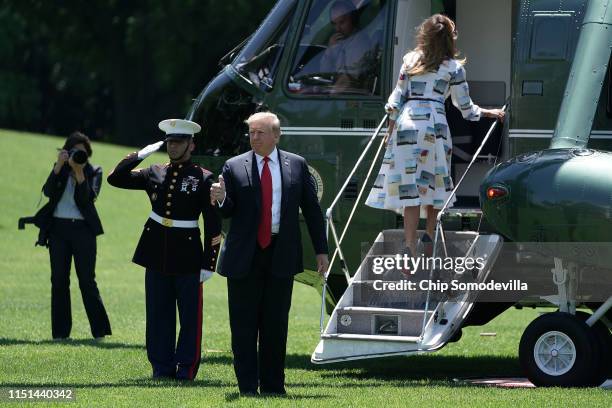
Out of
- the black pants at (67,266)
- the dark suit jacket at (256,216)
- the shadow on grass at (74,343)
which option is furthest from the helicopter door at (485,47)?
the black pants at (67,266)

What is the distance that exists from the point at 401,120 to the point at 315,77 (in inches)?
59.2

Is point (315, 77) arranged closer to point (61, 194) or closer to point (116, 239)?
point (61, 194)

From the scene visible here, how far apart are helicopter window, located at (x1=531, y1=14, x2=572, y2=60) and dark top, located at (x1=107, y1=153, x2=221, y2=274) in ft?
9.09

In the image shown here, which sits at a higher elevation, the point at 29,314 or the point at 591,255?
the point at 591,255

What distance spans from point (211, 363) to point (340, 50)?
113 inches

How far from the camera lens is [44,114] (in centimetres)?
6081

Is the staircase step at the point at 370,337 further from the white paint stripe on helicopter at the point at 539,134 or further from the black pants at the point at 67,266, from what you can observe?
the black pants at the point at 67,266

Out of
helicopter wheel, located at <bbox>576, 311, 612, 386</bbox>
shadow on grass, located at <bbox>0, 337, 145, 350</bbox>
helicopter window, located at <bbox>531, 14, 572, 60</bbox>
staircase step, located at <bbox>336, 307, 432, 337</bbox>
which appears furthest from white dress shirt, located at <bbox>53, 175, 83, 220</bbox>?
helicopter wheel, located at <bbox>576, 311, 612, 386</bbox>

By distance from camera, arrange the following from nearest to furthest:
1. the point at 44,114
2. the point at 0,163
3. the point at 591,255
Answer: the point at 591,255
the point at 0,163
the point at 44,114

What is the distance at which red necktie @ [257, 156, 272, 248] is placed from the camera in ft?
28.8

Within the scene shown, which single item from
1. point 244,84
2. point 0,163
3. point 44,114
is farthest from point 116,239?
point 44,114

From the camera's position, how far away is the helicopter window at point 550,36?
34.6 feet

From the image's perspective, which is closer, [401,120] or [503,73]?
[401,120]

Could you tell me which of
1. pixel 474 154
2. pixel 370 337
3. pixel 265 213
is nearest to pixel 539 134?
pixel 474 154
